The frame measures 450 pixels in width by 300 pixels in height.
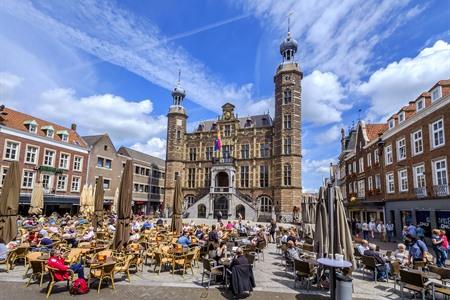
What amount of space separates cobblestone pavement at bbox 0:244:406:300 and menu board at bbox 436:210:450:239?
30.5ft

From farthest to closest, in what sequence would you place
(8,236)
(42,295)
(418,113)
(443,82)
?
(418,113)
(443,82)
(8,236)
(42,295)

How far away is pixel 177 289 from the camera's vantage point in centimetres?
749

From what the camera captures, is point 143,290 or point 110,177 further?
point 110,177

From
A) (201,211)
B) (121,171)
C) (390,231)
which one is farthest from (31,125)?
(390,231)

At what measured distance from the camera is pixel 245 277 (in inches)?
276

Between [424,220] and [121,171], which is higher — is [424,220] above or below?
below

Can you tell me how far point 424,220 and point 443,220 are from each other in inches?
74.5

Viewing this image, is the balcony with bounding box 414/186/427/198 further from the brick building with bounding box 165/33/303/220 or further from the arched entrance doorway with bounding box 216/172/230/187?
the arched entrance doorway with bounding box 216/172/230/187

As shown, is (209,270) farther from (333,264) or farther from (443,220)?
(443,220)

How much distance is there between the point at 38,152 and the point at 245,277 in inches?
1143

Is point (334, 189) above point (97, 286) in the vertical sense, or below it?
above

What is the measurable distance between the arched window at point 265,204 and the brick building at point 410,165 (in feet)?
38.3

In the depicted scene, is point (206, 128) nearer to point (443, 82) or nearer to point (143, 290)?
point (443, 82)

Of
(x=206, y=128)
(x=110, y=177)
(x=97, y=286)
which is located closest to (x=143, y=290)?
(x=97, y=286)
